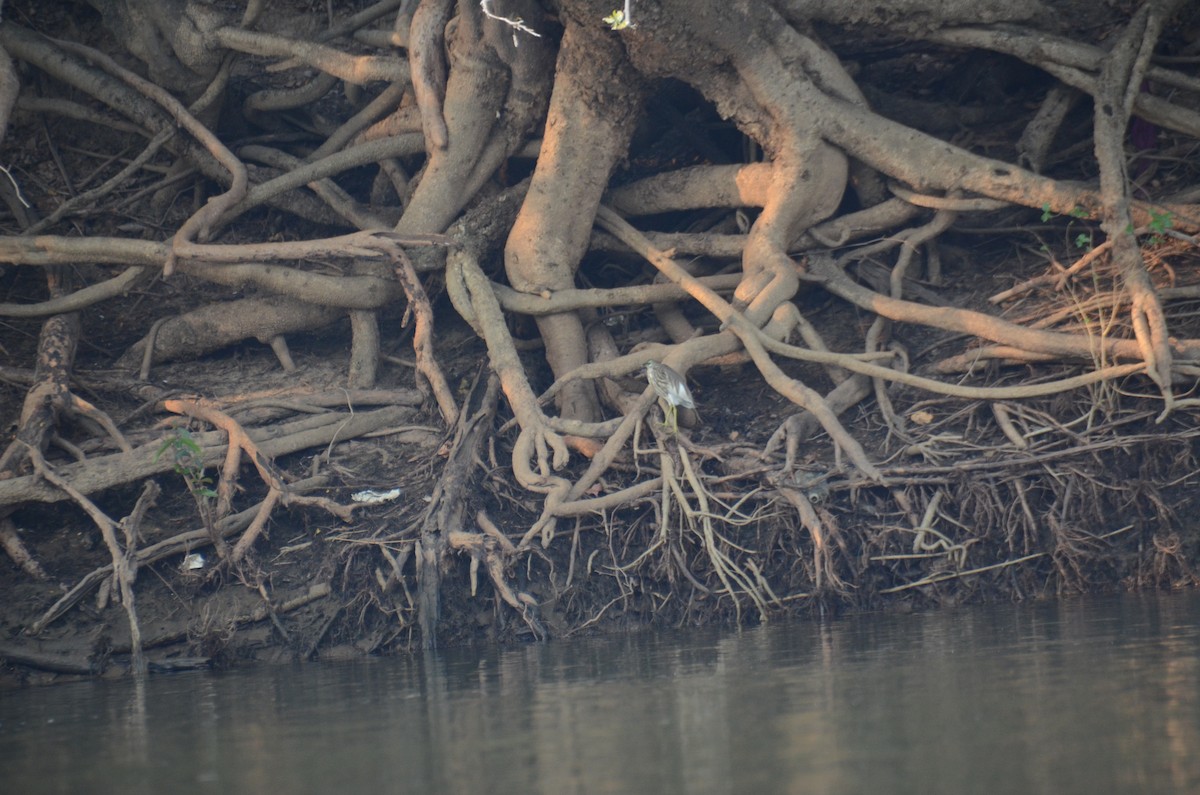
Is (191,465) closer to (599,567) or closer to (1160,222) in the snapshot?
(599,567)

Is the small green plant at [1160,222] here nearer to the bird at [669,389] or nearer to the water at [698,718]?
the water at [698,718]

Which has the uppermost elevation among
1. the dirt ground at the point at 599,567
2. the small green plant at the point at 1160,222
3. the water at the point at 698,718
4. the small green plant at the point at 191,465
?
the small green plant at the point at 1160,222

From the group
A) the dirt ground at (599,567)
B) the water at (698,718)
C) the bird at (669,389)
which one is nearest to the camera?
the water at (698,718)

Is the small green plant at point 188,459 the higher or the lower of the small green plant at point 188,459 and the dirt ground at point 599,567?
the higher

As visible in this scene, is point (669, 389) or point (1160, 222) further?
point (669, 389)

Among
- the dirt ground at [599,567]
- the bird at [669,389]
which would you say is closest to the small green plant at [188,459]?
the dirt ground at [599,567]

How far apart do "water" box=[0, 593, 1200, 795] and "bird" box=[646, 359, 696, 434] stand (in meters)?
1.38

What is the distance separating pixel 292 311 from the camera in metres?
8.91

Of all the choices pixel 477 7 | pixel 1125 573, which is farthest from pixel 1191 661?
pixel 477 7

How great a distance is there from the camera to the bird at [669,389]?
7258mm

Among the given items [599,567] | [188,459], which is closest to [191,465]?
[188,459]

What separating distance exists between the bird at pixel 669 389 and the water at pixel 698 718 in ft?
4.52

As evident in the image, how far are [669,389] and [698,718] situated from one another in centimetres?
304

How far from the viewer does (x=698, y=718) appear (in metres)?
4.46
